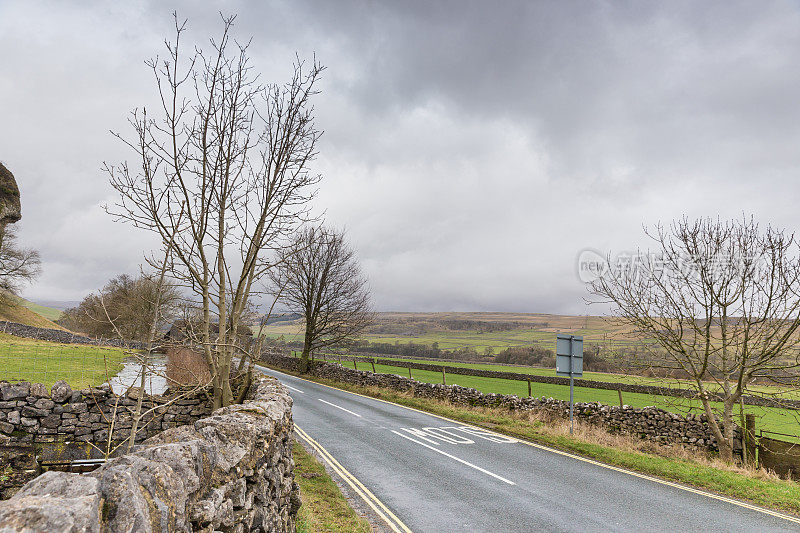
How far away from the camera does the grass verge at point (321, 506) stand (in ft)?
22.5

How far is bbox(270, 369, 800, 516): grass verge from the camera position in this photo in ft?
31.6

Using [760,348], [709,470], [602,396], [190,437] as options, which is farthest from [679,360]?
[602,396]

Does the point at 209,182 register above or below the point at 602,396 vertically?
above

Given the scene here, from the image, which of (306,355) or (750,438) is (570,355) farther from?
(306,355)

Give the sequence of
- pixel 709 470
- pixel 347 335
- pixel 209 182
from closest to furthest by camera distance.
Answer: pixel 209 182 → pixel 709 470 → pixel 347 335

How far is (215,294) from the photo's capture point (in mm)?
6758

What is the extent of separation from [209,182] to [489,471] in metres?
8.84

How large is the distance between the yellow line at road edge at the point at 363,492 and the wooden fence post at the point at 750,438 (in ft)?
44.6

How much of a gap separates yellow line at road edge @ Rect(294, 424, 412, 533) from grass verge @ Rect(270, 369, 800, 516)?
276 inches

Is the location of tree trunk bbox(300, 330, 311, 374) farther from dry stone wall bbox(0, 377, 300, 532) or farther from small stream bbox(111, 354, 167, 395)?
dry stone wall bbox(0, 377, 300, 532)

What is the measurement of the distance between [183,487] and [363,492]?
6774mm

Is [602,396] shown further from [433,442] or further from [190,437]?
[190,437]

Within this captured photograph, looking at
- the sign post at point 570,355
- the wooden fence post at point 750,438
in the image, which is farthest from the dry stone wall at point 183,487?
the wooden fence post at point 750,438

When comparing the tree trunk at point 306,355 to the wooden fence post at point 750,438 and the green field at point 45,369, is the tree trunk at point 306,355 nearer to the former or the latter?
the green field at point 45,369
